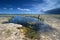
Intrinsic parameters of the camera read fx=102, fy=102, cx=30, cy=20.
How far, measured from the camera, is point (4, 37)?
440 inches

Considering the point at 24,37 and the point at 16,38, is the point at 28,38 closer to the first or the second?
the point at 24,37

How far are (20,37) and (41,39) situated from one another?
7.64 ft

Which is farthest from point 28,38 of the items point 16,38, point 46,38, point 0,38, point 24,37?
point 0,38

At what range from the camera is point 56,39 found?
37.7 feet

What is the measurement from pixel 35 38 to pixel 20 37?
1.66m

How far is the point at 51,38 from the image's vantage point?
11758mm

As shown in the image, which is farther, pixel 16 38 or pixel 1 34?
pixel 1 34

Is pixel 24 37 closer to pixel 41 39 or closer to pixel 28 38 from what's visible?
pixel 28 38

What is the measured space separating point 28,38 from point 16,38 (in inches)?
51.1

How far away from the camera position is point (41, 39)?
11227 millimetres

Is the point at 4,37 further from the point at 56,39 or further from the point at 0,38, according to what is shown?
the point at 56,39

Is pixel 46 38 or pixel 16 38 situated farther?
pixel 46 38

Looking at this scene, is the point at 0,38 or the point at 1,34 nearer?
the point at 0,38

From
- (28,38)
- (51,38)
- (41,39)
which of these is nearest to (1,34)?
(28,38)
